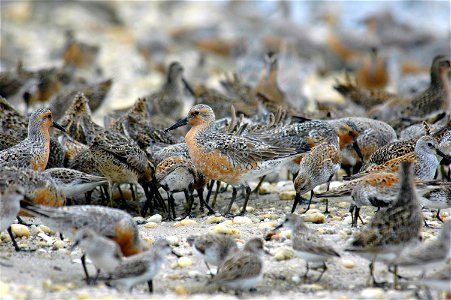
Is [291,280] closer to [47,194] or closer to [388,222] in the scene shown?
[388,222]

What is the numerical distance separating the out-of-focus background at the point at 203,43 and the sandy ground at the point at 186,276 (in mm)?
10405

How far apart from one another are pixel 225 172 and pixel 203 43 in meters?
20.9

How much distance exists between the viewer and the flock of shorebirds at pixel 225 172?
7461 mm

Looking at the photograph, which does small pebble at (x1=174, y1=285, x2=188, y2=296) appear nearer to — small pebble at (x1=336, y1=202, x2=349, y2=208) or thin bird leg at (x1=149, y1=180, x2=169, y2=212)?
thin bird leg at (x1=149, y1=180, x2=169, y2=212)

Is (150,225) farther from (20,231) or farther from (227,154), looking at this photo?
(20,231)

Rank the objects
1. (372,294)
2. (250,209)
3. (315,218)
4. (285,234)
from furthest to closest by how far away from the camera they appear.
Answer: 1. (250,209)
2. (315,218)
3. (285,234)
4. (372,294)

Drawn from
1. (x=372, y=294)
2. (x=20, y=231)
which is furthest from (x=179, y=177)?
(x=372, y=294)

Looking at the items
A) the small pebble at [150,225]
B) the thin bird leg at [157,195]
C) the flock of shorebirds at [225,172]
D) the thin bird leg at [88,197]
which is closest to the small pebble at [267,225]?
the flock of shorebirds at [225,172]

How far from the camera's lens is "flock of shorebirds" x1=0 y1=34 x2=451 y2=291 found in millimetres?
7461

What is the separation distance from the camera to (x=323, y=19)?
37906 millimetres

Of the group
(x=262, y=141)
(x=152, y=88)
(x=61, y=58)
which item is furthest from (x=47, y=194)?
(x=61, y=58)

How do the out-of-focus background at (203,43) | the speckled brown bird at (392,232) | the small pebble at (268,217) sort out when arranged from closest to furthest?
1. the speckled brown bird at (392,232)
2. the small pebble at (268,217)
3. the out-of-focus background at (203,43)

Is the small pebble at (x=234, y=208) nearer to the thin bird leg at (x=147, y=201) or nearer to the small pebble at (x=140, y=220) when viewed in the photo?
the thin bird leg at (x=147, y=201)

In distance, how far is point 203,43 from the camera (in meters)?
30.9
